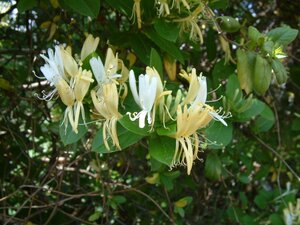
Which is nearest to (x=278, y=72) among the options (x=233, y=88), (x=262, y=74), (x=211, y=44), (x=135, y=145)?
(x=262, y=74)

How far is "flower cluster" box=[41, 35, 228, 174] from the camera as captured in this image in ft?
2.75

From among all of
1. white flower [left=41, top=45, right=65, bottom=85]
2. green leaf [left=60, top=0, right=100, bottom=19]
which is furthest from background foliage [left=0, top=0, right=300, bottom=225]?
white flower [left=41, top=45, right=65, bottom=85]

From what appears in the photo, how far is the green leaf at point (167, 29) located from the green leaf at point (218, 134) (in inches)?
7.8

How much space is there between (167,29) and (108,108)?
1.06 feet

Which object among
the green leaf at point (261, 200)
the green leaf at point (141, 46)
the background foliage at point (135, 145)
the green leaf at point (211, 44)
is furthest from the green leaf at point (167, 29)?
the green leaf at point (261, 200)

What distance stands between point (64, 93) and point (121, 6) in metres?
0.34

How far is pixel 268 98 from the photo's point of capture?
2121mm

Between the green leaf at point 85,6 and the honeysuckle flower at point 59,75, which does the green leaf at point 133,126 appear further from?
the green leaf at point 85,6

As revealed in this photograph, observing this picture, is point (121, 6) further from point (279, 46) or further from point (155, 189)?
point (155, 189)

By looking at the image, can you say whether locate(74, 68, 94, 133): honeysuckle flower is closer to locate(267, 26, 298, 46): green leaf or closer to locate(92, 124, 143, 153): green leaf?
locate(92, 124, 143, 153): green leaf

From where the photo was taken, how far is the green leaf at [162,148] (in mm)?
861

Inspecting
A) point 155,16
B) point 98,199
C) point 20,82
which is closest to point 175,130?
point 155,16


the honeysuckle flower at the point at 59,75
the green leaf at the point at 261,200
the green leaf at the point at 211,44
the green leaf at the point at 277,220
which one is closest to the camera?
the honeysuckle flower at the point at 59,75

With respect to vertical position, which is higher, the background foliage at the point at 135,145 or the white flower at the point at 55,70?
the white flower at the point at 55,70
